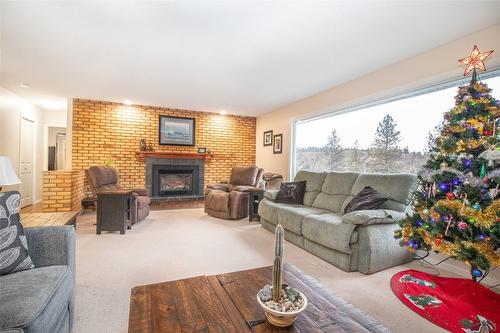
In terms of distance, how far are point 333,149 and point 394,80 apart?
159 centimetres

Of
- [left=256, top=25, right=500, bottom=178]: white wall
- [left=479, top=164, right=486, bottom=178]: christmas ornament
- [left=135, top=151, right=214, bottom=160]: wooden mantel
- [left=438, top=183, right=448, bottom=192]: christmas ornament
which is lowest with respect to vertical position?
[left=438, top=183, right=448, bottom=192]: christmas ornament

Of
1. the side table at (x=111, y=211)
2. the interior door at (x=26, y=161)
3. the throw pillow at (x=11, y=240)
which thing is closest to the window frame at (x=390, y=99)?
the side table at (x=111, y=211)

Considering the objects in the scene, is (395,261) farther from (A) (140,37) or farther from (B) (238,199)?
(A) (140,37)

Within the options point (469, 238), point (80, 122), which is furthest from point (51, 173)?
point (469, 238)

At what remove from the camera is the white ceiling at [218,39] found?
207 cm

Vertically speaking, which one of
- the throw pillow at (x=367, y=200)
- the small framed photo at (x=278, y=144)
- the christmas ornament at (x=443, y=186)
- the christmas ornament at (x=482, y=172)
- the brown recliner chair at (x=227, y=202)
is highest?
the small framed photo at (x=278, y=144)

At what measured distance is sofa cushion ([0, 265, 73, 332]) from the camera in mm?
940

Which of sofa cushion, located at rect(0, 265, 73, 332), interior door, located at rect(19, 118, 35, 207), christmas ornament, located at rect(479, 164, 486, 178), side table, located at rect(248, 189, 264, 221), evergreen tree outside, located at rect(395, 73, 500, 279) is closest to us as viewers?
sofa cushion, located at rect(0, 265, 73, 332)

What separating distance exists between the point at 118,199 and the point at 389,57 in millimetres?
4102

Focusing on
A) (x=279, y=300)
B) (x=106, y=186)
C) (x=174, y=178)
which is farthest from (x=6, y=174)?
(x=174, y=178)

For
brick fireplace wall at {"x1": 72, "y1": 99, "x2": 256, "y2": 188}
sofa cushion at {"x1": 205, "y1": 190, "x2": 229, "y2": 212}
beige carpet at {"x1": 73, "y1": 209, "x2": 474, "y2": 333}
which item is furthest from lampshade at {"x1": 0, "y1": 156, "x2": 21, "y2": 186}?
brick fireplace wall at {"x1": 72, "y1": 99, "x2": 256, "y2": 188}

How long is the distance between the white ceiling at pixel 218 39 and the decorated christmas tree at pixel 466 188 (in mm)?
691

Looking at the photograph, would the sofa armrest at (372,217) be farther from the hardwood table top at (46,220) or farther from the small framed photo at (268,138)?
the small framed photo at (268,138)

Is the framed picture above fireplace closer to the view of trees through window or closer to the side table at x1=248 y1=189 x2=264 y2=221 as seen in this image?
the side table at x1=248 y1=189 x2=264 y2=221
